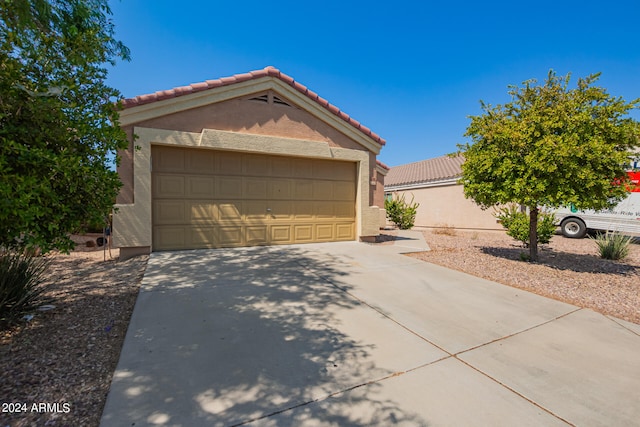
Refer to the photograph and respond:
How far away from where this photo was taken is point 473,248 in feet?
29.6

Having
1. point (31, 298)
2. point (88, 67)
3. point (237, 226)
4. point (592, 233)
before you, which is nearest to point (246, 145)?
point (237, 226)

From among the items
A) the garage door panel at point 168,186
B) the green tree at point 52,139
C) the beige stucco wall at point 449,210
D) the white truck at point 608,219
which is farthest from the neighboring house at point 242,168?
the white truck at point 608,219

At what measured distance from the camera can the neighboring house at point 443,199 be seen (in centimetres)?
1537

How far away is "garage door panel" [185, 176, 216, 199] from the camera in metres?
7.24

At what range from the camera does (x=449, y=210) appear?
1661 cm

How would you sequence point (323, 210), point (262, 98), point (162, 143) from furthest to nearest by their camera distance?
point (323, 210), point (262, 98), point (162, 143)

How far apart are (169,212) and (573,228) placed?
1634cm

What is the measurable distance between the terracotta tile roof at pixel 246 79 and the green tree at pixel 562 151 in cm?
372

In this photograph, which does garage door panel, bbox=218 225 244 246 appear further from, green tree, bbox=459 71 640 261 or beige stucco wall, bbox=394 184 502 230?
beige stucco wall, bbox=394 184 502 230

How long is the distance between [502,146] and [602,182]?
1.90 metres

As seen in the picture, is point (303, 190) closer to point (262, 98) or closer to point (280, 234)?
point (280, 234)

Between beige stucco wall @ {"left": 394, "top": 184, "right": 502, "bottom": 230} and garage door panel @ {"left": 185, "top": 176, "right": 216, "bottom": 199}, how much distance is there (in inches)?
485

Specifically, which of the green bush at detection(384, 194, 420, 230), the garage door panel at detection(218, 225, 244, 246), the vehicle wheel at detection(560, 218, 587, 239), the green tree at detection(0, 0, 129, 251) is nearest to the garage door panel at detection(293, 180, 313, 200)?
the garage door panel at detection(218, 225, 244, 246)

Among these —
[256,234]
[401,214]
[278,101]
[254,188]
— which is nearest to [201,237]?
[256,234]
